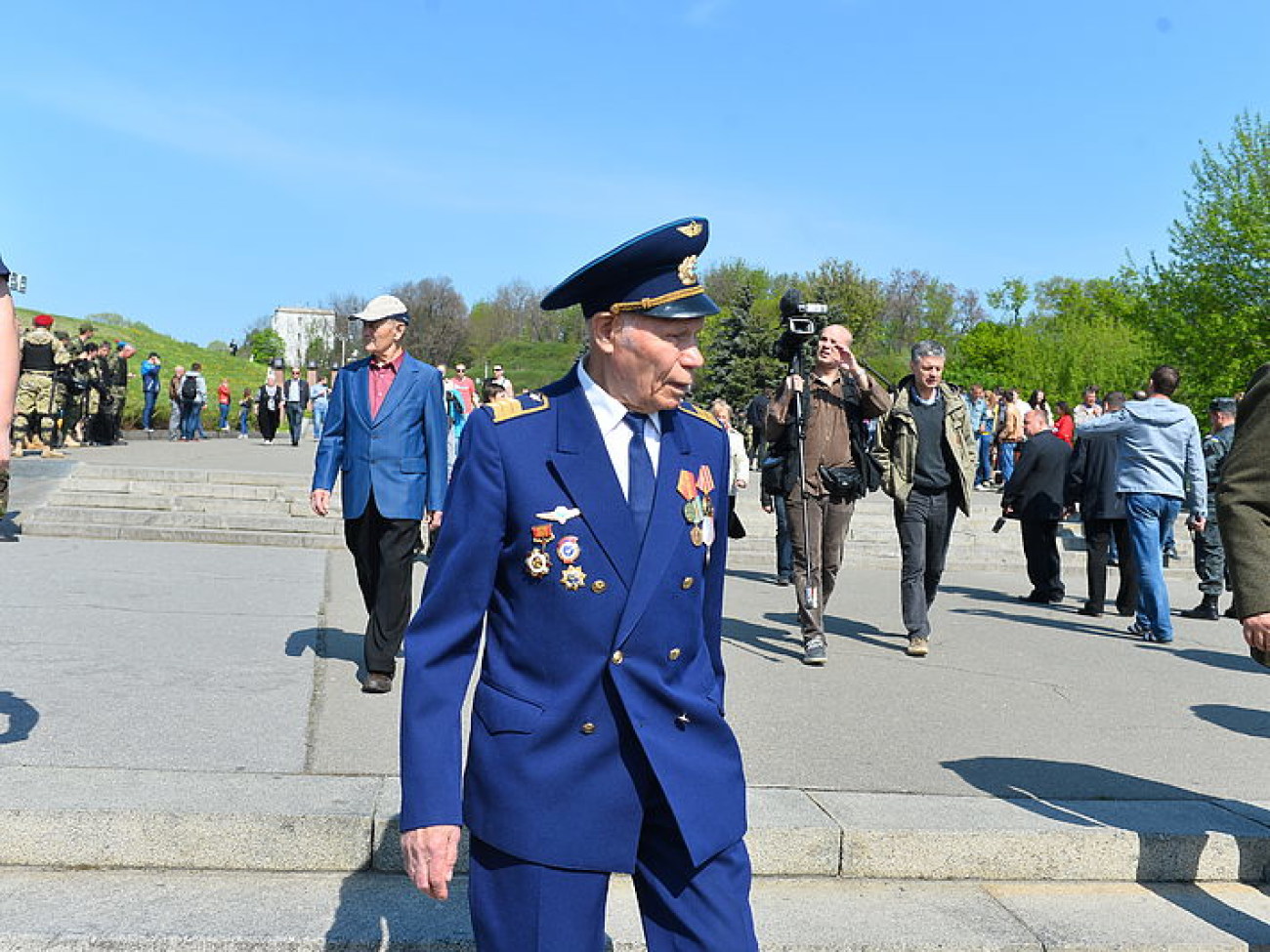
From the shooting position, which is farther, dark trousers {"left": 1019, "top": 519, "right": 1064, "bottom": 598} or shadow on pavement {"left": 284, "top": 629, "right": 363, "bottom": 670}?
dark trousers {"left": 1019, "top": 519, "right": 1064, "bottom": 598}

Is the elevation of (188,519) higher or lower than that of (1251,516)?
lower

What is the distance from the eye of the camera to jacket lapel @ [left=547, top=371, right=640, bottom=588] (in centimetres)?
239

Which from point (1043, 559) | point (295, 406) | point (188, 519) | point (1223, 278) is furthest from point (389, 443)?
point (1223, 278)

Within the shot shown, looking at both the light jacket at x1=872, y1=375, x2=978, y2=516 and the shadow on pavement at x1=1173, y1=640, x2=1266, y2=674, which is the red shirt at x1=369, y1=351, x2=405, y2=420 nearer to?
the light jacket at x1=872, y1=375, x2=978, y2=516

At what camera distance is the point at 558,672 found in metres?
2.37

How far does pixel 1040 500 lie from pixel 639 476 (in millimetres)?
10478

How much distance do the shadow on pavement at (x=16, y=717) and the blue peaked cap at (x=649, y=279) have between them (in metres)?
3.83

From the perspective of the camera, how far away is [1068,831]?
4.47m

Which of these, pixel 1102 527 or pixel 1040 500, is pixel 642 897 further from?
pixel 1040 500

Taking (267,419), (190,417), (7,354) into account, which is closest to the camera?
(7,354)

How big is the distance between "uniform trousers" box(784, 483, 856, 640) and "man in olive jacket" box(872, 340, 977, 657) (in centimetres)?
44

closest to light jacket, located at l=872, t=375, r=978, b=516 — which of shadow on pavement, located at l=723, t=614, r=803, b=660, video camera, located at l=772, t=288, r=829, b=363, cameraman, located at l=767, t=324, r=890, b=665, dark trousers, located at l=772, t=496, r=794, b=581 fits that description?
cameraman, located at l=767, t=324, r=890, b=665

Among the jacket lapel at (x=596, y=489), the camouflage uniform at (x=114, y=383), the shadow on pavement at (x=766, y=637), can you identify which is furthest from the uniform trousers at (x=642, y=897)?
the camouflage uniform at (x=114, y=383)

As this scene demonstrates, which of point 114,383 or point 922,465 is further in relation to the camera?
point 114,383
